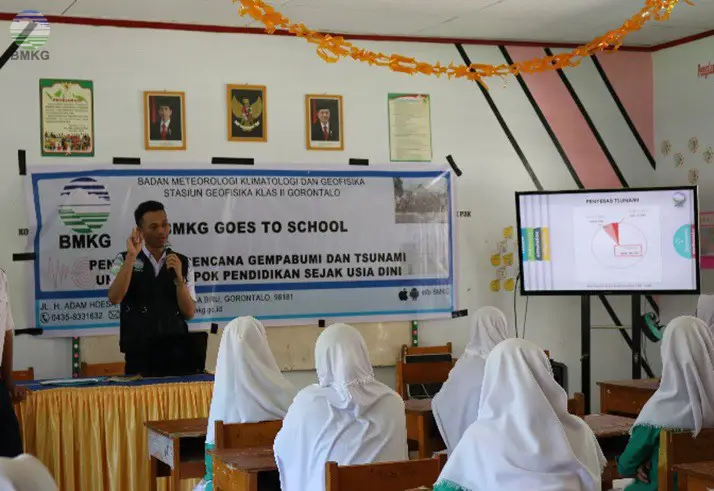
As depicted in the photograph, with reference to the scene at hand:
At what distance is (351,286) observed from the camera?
7.60 m

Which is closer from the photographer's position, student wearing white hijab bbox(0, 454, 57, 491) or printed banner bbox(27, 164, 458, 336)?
student wearing white hijab bbox(0, 454, 57, 491)

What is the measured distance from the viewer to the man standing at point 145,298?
22.2ft

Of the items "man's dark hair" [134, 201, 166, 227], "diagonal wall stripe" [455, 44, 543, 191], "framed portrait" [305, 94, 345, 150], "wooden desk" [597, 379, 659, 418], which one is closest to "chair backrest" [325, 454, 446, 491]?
"wooden desk" [597, 379, 659, 418]

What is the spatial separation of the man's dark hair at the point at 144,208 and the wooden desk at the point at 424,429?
7.63ft

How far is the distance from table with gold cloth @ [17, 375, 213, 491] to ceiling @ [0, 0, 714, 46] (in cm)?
235

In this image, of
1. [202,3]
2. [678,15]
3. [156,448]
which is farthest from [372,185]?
[156,448]

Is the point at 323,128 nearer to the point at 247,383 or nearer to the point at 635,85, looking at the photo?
the point at 635,85

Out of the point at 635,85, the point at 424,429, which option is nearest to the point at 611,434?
the point at 424,429

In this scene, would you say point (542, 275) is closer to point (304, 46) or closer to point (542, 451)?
point (304, 46)

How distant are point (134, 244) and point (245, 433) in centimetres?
281

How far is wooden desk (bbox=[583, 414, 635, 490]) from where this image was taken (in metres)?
4.70

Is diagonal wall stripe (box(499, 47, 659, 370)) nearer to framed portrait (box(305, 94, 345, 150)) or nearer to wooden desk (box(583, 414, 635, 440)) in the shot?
framed portrait (box(305, 94, 345, 150))

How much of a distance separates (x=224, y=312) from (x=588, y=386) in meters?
2.78

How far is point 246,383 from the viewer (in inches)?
186
